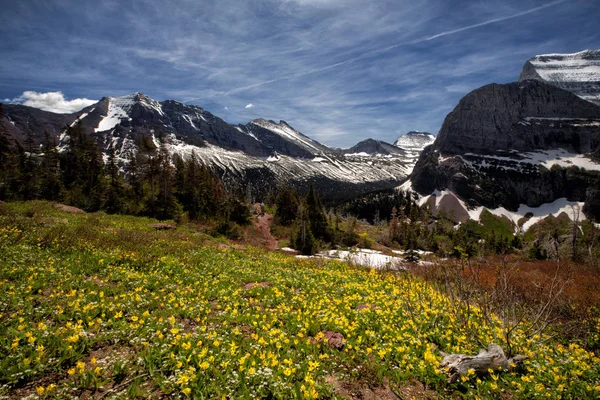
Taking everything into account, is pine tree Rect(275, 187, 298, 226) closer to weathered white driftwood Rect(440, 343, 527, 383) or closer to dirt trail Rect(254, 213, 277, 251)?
dirt trail Rect(254, 213, 277, 251)

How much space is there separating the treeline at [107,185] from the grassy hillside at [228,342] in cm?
3341

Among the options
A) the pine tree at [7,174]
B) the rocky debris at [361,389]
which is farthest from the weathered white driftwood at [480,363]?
the pine tree at [7,174]

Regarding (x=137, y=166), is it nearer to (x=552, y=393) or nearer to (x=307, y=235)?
(x=307, y=235)

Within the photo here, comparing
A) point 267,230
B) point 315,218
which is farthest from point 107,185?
point 315,218

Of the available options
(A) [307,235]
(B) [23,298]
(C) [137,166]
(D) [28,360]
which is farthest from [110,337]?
(C) [137,166]

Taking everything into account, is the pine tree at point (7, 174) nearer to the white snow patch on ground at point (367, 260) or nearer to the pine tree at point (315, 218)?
the white snow patch on ground at point (367, 260)

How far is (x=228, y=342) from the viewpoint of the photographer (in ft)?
21.6

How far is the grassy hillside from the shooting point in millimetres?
5207

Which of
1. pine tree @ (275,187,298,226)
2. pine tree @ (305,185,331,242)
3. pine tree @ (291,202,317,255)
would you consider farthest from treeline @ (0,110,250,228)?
pine tree @ (305,185,331,242)

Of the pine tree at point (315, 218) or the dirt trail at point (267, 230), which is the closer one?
the dirt trail at point (267, 230)

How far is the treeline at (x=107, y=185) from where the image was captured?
A: 40500 millimetres

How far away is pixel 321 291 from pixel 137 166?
182 ft

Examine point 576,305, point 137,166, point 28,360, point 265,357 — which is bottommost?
point 576,305

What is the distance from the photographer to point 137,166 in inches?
2169
